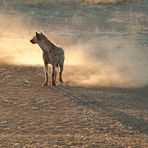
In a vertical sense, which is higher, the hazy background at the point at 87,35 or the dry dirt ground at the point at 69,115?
the hazy background at the point at 87,35

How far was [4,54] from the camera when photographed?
58.7 ft

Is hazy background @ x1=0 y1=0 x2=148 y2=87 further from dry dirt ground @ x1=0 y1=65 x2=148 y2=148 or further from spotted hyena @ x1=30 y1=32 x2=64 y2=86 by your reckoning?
dry dirt ground @ x1=0 y1=65 x2=148 y2=148

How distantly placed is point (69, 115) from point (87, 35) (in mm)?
11236

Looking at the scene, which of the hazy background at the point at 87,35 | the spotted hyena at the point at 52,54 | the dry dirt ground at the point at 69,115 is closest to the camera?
the dry dirt ground at the point at 69,115

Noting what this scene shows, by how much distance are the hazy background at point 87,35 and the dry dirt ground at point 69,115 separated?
1190 millimetres

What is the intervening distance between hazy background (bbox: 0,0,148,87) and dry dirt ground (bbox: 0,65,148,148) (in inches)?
46.9

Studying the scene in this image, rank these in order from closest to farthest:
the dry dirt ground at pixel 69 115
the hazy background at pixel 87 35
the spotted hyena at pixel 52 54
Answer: the dry dirt ground at pixel 69 115
the spotted hyena at pixel 52 54
the hazy background at pixel 87 35

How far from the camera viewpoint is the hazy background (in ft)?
50.3

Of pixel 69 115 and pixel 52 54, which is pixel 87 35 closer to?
pixel 52 54

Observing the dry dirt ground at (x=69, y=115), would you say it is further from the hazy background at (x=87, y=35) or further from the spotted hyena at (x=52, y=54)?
the hazy background at (x=87, y=35)

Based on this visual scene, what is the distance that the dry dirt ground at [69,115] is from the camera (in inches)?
375

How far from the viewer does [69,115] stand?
11.0 meters

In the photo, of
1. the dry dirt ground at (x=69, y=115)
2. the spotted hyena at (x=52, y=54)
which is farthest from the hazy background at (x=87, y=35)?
the dry dirt ground at (x=69, y=115)

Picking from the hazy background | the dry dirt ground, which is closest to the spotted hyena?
the dry dirt ground
